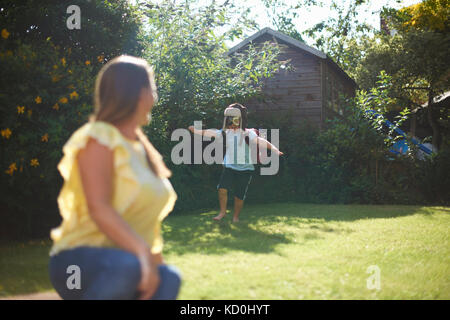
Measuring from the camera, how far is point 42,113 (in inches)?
255

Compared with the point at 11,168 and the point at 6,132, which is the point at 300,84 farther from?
the point at 11,168

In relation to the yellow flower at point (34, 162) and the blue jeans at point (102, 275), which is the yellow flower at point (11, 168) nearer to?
the yellow flower at point (34, 162)

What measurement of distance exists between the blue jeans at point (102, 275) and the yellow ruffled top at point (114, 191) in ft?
0.19

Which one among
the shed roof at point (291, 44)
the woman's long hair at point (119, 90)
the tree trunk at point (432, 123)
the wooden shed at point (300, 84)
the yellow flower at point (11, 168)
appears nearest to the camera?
the woman's long hair at point (119, 90)

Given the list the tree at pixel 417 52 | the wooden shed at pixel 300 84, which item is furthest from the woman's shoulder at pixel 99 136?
the tree at pixel 417 52

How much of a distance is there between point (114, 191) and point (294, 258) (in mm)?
3616

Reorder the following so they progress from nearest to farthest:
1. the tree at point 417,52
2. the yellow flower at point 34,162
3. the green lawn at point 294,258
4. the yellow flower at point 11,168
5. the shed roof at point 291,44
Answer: the green lawn at point 294,258 → the yellow flower at point 11,168 → the yellow flower at point 34,162 → the shed roof at point 291,44 → the tree at point 417,52

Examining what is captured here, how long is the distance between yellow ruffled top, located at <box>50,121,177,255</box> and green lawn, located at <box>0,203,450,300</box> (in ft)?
5.87

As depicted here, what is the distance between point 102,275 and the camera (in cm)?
185

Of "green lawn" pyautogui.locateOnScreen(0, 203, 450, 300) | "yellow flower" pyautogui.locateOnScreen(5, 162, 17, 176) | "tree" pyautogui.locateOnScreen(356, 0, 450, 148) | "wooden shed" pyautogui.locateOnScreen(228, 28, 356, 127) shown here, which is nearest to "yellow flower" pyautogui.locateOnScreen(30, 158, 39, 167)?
"yellow flower" pyautogui.locateOnScreen(5, 162, 17, 176)

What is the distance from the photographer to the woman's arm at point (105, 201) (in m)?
1.77

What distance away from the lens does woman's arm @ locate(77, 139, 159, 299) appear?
177 cm

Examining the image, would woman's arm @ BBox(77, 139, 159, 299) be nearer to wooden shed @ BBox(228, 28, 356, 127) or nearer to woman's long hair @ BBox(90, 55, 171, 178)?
woman's long hair @ BBox(90, 55, 171, 178)

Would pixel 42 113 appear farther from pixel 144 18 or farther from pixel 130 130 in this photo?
pixel 130 130
